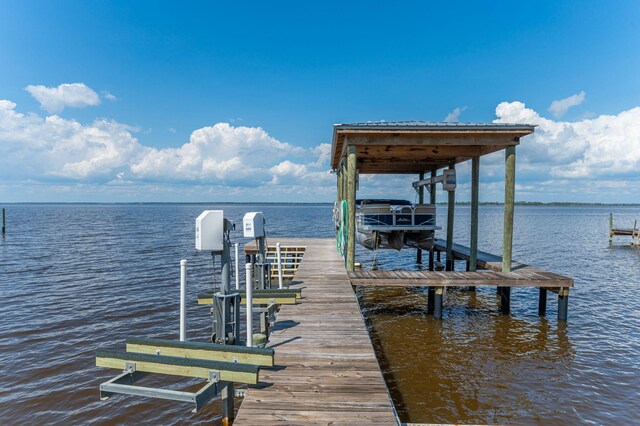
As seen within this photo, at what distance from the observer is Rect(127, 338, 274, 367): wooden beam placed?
172 inches

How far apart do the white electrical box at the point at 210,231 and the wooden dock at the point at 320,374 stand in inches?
67.4

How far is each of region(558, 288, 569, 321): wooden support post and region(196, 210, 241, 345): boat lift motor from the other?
9090mm

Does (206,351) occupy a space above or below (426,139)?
below

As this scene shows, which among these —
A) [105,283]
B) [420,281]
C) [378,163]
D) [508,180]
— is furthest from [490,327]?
[105,283]

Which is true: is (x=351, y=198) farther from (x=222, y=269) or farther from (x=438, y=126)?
(x=222, y=269)

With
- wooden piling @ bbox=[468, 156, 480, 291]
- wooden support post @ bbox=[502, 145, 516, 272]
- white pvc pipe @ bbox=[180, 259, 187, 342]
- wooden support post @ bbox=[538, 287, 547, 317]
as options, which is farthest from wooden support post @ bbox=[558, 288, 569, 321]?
white pvc pipe @ bbox=[180, 259, 187, 342]

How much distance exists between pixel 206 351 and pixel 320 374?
4.64 feet

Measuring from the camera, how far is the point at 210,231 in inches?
202

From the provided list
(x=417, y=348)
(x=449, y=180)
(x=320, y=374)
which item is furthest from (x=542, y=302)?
(x=320, y=374)

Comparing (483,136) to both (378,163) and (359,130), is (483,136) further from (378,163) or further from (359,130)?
(378,163)

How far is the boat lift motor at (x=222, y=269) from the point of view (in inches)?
202

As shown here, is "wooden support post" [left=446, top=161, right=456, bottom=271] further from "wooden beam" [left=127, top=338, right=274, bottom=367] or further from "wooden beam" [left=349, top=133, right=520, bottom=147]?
"wooden beam" [left=127, top=338, right=274, bottom=367]

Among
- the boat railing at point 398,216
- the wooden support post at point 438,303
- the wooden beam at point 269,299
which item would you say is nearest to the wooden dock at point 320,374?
the wooden beam at point 269,299

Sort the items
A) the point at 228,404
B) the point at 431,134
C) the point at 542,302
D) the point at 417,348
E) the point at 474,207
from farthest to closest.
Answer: the point at 474,207
the point at 542,302
the point at 431,134
the point at 417,348
the point at 228,404
